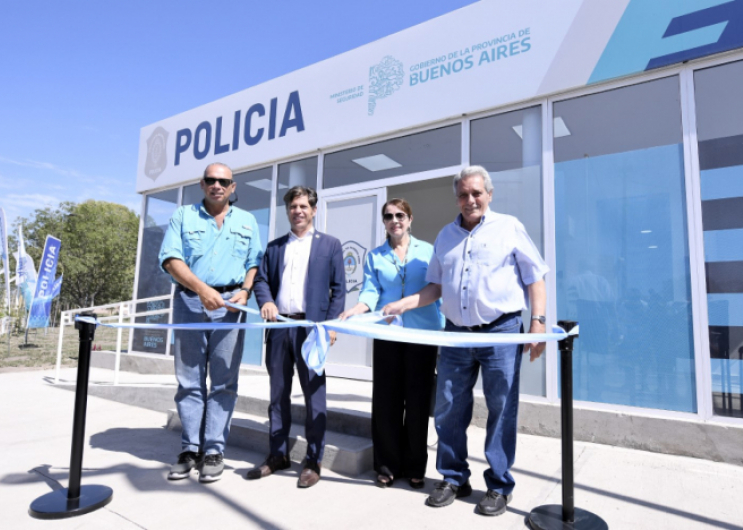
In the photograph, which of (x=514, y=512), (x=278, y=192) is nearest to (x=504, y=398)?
(x=514, y=512)

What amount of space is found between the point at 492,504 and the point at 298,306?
1.53 metres

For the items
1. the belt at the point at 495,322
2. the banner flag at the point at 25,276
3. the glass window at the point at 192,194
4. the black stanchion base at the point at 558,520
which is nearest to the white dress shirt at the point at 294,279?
the belt at the point at 495,322

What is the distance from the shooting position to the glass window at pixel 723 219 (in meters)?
3.27

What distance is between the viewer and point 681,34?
3561mm

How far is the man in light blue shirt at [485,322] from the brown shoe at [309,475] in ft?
2.34

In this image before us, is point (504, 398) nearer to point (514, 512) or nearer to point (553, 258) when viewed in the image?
point (514, 512)

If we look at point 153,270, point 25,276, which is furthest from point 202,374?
point 25,276

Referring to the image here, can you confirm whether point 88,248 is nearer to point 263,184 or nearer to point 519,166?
point 263,184

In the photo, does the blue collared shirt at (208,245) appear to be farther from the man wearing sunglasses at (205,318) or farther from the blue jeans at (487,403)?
the blue jeans at (487,403)

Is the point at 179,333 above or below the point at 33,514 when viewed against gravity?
above

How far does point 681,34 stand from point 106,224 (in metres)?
40.0

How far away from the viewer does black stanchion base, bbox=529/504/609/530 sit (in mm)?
2117

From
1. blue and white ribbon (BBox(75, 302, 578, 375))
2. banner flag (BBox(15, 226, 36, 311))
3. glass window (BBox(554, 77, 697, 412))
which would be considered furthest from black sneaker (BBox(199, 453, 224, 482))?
banner flag (BBox(15, 226, 36, 311))

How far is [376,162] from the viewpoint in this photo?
547 centimetres
